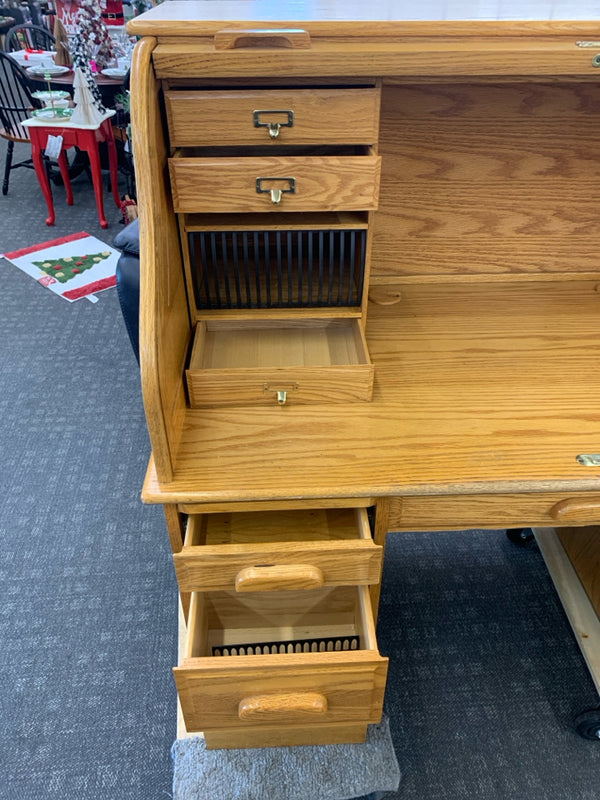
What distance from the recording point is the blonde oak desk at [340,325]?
86cm

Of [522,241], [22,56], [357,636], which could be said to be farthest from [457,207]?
[22,56]

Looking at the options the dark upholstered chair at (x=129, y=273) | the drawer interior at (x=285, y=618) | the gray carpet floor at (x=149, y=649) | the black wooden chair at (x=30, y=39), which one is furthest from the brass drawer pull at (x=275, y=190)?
the black wooden chair at (x=30, y=39)

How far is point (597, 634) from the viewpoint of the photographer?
135 cm

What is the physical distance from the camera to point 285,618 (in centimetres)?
128

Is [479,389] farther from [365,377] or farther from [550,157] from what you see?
[550,157]

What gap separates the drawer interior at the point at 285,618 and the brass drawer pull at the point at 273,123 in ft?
2.90

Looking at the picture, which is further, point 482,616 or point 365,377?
point 482,616

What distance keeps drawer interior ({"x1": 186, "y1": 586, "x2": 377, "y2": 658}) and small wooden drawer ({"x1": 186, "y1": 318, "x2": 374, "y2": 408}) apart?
451 millimetres

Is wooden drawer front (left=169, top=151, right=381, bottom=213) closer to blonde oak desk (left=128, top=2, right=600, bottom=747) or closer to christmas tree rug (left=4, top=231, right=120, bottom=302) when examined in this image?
blonde oak desk (left=128, top=2, right=600, bottom=747)

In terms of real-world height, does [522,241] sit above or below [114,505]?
above

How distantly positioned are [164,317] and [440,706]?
106 cm

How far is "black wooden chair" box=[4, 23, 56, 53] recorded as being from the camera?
16.8ft

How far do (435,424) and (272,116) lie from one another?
56 cm

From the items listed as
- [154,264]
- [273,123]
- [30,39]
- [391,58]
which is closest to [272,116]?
[273,123]
